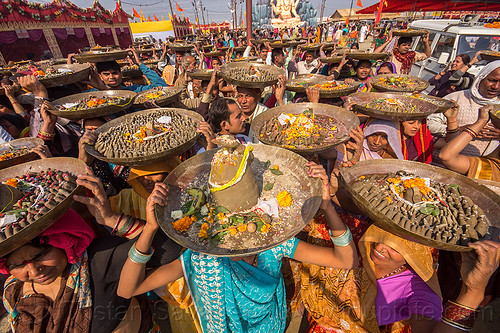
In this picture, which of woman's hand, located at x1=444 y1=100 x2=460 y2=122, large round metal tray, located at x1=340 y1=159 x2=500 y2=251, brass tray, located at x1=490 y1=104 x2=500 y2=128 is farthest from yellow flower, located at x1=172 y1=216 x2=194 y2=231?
woman's hand, located at x1=444 y1=100 x2=460 y2=122

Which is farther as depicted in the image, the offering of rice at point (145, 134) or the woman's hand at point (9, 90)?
the woman's hand at point (9, 90)

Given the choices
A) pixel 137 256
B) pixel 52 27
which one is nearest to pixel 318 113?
pixel 137 256

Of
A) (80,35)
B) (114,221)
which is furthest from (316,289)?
(80,35)

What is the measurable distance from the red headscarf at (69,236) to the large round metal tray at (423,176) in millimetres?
2640

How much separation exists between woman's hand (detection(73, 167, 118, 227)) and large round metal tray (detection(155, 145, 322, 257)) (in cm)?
65

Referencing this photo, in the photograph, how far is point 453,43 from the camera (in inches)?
355

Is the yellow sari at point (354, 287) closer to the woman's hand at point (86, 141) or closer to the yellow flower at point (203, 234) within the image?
the yellow flower at point (203, 234)

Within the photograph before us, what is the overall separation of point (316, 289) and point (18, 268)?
10.6 feet

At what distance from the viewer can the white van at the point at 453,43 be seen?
845cm

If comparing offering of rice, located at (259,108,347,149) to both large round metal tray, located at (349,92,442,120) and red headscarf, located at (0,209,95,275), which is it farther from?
red headscarf, located at (0,209,95,275)

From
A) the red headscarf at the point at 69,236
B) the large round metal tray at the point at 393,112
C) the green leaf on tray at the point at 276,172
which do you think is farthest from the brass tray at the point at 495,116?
the red headscarf at the point at 69,236

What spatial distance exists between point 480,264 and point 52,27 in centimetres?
4412

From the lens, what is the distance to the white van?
845cm

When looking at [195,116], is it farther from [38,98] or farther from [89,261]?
[38,98]
